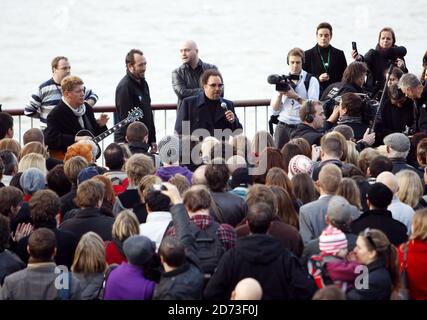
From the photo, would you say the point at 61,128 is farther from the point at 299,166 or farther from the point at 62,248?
the point at 62,248

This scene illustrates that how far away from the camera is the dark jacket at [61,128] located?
11555mm

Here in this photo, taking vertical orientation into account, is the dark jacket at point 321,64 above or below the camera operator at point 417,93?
above

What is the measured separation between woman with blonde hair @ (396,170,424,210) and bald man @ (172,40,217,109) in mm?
4345

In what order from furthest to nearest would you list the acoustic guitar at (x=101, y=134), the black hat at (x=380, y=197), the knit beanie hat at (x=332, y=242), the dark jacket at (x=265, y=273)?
the acoustic guitar at (x=101, y=134) → the black hat at (x=380, y=197) → the knit beanie hat at (x=332, y=242) → the dark jacket at (x=265, y=273)

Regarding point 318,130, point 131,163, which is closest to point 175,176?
point 131,163

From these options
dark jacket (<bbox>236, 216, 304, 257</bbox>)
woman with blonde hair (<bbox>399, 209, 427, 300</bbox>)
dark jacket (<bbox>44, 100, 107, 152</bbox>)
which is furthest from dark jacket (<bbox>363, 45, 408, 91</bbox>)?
woman with blonde hair (<bbox>399, 209, 427, 300</bbox>)

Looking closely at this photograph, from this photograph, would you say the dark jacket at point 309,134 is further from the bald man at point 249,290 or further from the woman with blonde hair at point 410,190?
the bald man at point 249,290

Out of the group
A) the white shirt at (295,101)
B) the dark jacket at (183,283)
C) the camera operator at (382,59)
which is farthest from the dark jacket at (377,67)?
the dark jacket at (183,283)

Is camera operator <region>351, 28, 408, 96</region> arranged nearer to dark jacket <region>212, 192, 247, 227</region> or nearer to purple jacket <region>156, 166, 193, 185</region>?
purple jacket <region>156, 166, 193, 185</region>

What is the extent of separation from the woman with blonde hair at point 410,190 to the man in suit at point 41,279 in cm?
253

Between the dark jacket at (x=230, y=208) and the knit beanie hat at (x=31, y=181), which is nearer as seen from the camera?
the dark jacket at (x=230, y=208)

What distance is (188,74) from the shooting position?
1284 cm

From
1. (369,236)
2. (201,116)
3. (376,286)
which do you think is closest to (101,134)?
(201,116)
